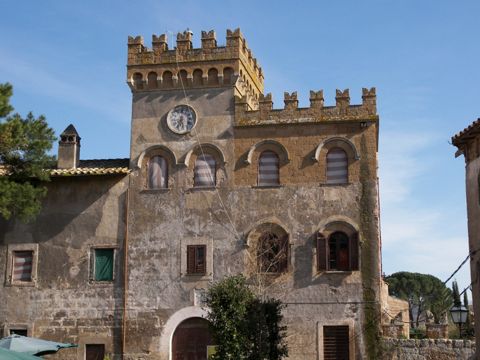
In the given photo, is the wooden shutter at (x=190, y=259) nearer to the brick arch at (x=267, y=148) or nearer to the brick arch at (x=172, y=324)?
the brick arch at (x=172, y=324)

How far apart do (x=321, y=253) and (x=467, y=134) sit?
8.19m

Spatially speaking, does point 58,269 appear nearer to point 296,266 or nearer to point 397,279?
point 296,266

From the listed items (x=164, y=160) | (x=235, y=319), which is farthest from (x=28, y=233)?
(x=235, y=319)

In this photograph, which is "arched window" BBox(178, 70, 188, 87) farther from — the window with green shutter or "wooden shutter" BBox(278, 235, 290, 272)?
"wooden shutter" BBox(278, 235, 290, 272)

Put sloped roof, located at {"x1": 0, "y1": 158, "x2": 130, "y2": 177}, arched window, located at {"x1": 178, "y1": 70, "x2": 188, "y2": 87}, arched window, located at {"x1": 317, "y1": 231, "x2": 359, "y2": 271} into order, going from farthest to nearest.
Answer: arched window, located at {"x1": 178, "y1": 70, "x2": 188, "y2": 87}, sloped roof, located at {"x1": 0, "y1": 158, "x2": 130, "y2": 177}, arched window, located at {"x1": 317, "y1": 231, "x2": 359, "y2": 271}

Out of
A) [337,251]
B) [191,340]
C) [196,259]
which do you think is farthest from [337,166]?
[191,340]

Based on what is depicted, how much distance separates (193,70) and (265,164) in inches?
172

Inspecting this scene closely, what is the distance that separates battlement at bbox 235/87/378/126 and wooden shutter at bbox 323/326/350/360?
7127 millimetres

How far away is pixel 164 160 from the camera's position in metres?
25.6

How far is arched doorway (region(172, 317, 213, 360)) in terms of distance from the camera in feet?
78.6

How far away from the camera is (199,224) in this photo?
81.4 feet

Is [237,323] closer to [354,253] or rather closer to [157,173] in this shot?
[354,253]

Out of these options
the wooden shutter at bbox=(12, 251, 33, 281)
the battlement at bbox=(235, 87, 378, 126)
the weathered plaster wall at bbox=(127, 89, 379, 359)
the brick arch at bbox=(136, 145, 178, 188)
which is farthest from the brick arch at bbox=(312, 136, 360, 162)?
the wooden shutter at bbox=(12, 251, 33, 281)

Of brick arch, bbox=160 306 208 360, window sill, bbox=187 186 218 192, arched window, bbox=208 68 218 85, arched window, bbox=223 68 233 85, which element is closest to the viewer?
brick arch, bbox=160 306 208 360
